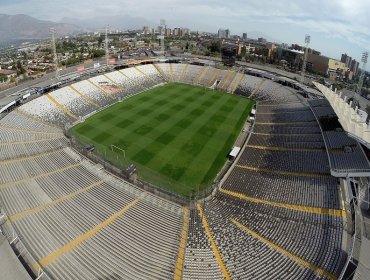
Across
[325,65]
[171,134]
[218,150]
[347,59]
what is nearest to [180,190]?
[218,150]

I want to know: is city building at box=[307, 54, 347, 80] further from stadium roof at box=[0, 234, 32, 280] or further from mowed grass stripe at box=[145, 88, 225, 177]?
stadium roof at box=[0, 234, 32, 280]

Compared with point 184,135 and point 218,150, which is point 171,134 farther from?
point 218,150

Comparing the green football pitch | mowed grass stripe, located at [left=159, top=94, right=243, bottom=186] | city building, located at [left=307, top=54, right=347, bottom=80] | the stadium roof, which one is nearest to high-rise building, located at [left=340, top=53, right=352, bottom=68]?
city building, located at [left=307, top=54, right=347, bottom=80]

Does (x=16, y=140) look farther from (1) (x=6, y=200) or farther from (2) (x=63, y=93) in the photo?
(2) (x=63, y=93)

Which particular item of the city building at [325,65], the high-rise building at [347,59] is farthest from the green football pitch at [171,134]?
the high-rise building at [347,59]

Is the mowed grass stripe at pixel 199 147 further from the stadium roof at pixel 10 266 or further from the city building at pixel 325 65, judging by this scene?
the city building at pixel 325 65

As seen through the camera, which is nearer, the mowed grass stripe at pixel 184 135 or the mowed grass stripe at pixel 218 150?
the mowed grass stripe at pixel 218 150
